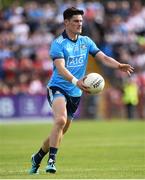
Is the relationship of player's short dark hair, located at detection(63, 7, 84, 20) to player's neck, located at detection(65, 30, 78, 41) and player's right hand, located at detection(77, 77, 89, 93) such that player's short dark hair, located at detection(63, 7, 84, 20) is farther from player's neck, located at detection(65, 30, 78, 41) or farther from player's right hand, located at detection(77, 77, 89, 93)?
player's right hand, located at detection(77, 77, 89, 93)

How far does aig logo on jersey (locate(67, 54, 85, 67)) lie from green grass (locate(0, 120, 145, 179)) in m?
1.74

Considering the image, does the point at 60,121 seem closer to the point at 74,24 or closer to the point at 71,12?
the point at 74,24

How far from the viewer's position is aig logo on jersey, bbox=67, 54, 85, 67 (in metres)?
12.5

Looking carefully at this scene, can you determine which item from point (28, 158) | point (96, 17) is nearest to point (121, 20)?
point (96, 17)

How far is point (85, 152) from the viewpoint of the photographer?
17422 millimetres

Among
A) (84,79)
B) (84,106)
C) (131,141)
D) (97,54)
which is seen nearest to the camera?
(84,79)

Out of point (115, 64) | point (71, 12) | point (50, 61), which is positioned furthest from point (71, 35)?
point (50, 61)

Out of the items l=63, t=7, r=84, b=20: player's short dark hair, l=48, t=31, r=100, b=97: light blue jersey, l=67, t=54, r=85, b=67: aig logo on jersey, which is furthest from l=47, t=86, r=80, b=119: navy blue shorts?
l=63, t=7, r=84, b=20: player's short dark hair

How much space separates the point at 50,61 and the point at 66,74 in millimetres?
22314

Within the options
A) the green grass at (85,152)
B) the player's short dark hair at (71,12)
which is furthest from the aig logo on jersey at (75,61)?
the green grass at (85,152)

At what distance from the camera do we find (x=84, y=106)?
32.9 meters

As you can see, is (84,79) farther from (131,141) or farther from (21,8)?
(21,8)

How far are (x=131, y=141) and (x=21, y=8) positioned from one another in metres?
17.7

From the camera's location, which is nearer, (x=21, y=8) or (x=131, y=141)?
(x=131, y=141)
